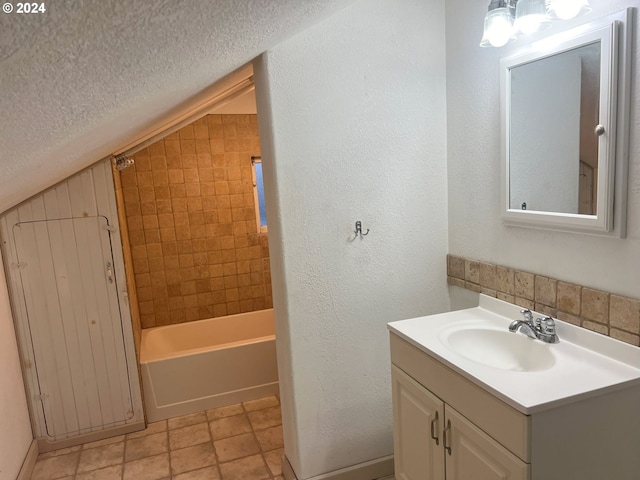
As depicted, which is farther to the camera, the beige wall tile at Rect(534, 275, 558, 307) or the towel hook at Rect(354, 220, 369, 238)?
the towel hook at Rect(354, 220, 369, 238)

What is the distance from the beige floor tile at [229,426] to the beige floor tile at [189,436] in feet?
0.16

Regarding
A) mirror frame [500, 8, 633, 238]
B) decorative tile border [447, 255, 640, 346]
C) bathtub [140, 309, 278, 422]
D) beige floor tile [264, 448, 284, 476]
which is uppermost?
mirror frame [500, 8, 633, 238]

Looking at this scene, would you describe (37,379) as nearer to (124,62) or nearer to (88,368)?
(88,368)

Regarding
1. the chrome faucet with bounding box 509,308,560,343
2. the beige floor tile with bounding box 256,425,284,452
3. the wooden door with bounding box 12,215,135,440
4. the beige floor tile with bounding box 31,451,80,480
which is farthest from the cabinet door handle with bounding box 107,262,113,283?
the chrome faucet with bounding box 509,308,560,343

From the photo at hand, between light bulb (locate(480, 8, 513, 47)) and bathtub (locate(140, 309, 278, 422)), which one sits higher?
light bulb (locate(480, 8, 513, 47))

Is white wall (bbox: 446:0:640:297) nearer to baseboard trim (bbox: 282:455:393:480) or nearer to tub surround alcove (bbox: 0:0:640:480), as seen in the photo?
tub surround alcove (bbox: 0:0:640:480)

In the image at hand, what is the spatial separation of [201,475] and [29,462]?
100cm

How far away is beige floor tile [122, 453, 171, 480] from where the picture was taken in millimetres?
2436

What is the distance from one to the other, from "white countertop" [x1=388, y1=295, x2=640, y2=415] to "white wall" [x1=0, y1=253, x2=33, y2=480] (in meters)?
2.03

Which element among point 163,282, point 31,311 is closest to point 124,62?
point 31,311

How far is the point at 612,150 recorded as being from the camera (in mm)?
1396

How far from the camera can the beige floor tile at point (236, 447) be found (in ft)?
8.48

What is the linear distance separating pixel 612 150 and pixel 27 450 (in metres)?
3.19

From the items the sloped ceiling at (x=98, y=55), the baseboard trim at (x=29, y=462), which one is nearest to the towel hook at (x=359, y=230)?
the sloped ceiling at (x=98, y=55)
